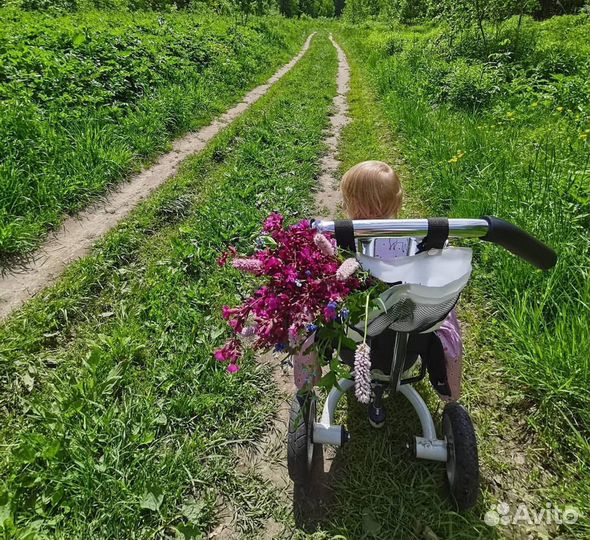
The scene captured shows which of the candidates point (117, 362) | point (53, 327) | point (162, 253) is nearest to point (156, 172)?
point (162, 253)

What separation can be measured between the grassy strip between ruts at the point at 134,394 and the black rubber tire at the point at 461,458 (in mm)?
939

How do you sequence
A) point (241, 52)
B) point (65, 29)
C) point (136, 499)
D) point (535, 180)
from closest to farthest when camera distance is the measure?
point (136, 499)
point (535, 180)
point (65, 29)
point (241, 52)

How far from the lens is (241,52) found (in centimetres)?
1334

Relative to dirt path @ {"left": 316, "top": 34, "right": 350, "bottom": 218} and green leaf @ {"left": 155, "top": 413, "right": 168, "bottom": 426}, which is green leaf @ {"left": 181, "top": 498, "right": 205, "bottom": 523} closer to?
green leaf @ {"left": 155, "top": 413, "right": 168, "bottom": 426}

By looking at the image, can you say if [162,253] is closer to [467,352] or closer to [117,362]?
[117,362]

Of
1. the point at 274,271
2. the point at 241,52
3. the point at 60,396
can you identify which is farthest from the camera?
the point at 241,52

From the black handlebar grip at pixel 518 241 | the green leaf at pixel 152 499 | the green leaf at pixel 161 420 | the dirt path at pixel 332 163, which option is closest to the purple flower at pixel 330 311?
the black handlebar grip at pixel 518 241

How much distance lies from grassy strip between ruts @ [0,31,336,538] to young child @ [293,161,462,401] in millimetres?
775

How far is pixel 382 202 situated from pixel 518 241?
714mm

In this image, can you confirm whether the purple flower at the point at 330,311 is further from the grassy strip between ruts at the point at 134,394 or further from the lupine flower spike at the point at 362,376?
the grassy strip between ruts at the point at 134,394

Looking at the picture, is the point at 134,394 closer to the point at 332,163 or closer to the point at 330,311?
the point at 330,311

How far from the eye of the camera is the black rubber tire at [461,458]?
181 cm

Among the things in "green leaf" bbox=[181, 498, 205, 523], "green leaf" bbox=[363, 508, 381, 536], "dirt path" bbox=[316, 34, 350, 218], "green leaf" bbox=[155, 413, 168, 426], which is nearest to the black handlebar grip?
"green leaf" bbox=[363, 508, 381, 536]

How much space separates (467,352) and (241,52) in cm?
1355
